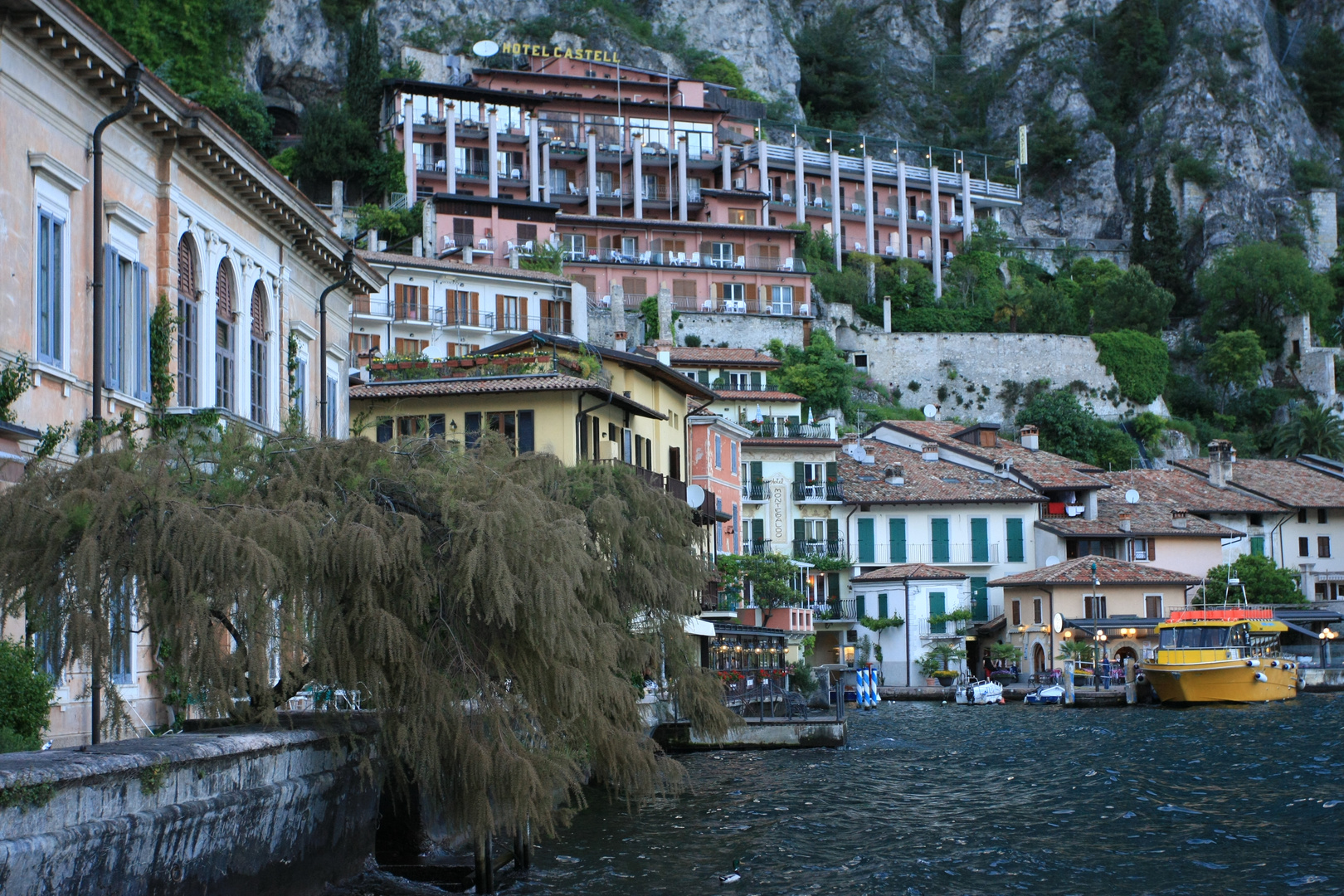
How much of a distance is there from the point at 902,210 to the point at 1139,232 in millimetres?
19267

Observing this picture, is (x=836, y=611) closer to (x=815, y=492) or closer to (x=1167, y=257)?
(x=815, y=492)

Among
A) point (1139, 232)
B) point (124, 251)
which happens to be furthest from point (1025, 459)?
point (124, 251)

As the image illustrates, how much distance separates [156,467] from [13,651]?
2.28 metres

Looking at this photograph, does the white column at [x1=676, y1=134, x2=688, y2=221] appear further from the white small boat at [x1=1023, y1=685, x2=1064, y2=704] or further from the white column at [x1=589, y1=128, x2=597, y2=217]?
the white small boat at [x1=1023, y1=685, x2=1064, y2=704]

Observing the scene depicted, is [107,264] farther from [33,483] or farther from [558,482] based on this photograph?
[558,482]

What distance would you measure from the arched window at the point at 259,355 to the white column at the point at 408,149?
2082 inches

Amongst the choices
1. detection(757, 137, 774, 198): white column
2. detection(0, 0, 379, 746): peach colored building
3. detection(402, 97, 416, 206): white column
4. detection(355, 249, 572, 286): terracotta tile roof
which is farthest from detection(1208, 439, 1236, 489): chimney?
detection(0, 0, 379, 746): peach colored building

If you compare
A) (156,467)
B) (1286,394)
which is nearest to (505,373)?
(156,467)

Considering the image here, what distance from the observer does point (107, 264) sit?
18938mm

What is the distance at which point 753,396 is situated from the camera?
67.6m

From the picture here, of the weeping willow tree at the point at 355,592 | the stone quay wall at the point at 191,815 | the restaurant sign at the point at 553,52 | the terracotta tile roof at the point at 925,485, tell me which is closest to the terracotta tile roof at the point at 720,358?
the terracotta tile roof at the point at 925,485

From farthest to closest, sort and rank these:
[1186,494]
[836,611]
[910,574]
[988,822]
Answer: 1. [1186,494]
2. [836,611]
3. [910,574]
4. [988,822]

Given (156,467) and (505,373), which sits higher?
(505,373)

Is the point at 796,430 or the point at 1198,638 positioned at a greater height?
the point at 796,430
